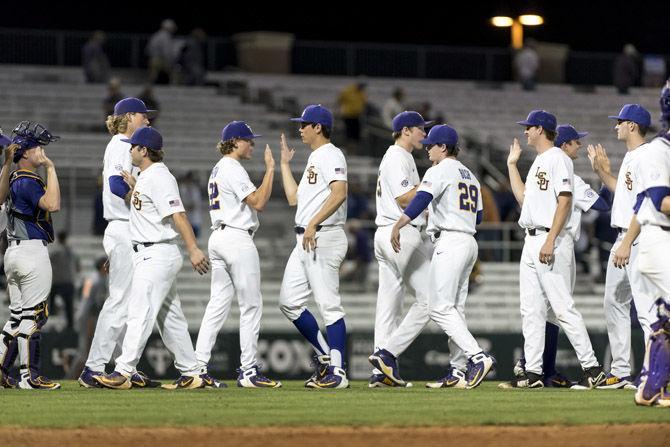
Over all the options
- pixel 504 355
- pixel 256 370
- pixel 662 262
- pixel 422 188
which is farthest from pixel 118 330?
pixel 504 355

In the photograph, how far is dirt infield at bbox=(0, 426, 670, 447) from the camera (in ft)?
27.3

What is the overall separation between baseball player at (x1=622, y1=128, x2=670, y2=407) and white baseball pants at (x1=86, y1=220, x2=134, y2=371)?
4199mm

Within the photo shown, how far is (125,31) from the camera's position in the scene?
102ft

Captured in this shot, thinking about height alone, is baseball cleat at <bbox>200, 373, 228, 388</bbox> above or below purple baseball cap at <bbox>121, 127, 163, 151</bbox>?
below

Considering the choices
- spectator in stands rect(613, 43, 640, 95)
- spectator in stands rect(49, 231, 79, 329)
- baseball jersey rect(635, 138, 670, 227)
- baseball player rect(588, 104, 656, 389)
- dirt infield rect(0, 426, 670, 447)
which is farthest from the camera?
spectator in stands rect(613, 43, 640, 95)

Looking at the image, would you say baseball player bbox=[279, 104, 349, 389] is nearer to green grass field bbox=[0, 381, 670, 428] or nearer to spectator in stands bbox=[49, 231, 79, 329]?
green grass field bbox=[0, 381, 670, 428]

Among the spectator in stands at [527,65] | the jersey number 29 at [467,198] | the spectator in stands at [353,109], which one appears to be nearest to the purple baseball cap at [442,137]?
the jersey number 29 at [467,198]

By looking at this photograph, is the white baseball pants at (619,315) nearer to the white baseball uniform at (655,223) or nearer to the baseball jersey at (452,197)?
the baseball jersey at (452,197)

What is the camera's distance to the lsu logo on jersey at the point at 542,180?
1160 cm

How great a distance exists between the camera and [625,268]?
1154 cm

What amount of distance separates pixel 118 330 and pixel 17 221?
3.92 ft

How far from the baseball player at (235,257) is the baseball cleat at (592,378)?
261 cm

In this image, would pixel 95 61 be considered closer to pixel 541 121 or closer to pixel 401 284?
pixel 401 284

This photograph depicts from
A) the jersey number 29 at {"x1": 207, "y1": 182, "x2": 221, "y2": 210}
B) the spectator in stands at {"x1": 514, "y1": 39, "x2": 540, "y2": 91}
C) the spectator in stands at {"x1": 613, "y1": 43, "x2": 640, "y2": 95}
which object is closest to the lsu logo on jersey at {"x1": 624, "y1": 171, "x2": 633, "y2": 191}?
the jersey number 29 at {"x1": 207, "y1": 182, "x2": 221, "y2": 210}
